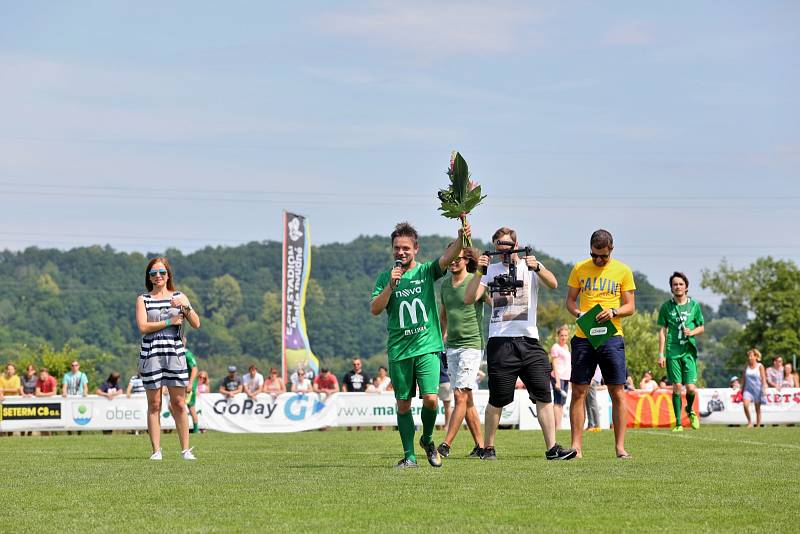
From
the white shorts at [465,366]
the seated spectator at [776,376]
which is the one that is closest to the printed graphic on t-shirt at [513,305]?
the white shorts at [465,366]

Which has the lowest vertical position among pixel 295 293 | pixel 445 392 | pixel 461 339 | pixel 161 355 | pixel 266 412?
pixel 266 412

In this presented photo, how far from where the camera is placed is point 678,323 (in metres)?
19.2

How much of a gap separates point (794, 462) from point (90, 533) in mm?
7376

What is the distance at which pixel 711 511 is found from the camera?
7.79m

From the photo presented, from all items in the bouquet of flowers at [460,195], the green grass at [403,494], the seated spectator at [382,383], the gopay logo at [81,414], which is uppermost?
the bouquet of flowers at [460,195]

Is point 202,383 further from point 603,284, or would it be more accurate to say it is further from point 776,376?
point 603,284

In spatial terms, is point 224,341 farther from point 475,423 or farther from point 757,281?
point 475,423

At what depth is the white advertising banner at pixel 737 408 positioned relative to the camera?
30625 millimetres

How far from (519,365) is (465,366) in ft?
3.83

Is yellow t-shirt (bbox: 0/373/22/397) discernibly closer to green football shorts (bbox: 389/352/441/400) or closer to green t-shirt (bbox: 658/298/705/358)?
green t-shirt (bbox: 658/298/705/358)

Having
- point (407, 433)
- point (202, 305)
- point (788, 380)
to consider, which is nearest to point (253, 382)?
point (788, 380)

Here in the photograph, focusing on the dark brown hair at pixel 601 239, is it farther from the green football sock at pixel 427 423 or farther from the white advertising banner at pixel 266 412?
the white advertising banner at pixel 266 412

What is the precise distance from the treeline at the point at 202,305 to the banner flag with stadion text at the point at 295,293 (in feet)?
322

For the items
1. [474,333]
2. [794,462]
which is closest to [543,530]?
[794,462]
